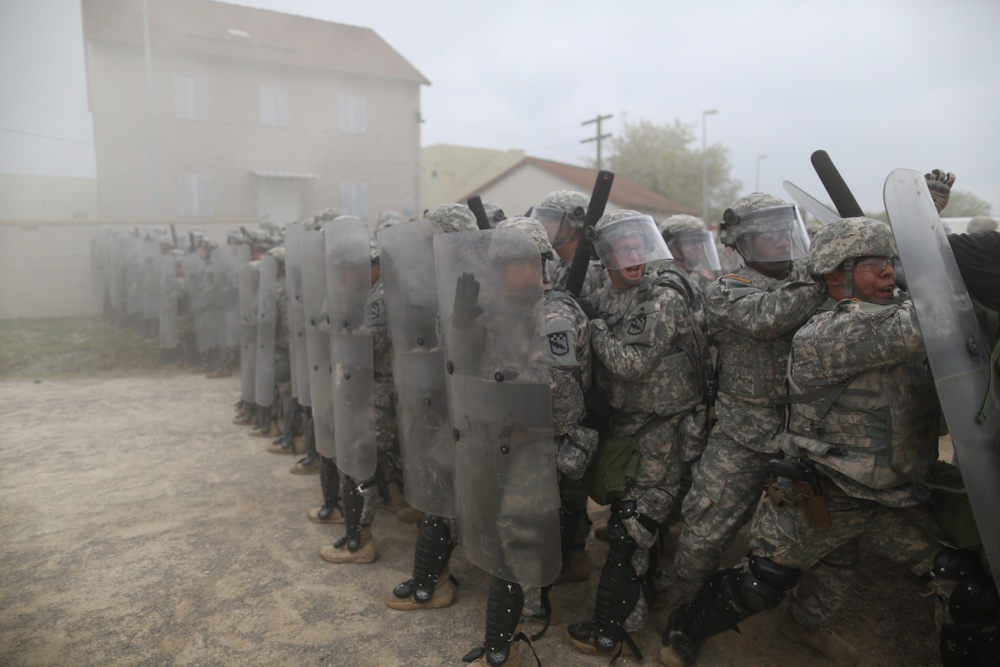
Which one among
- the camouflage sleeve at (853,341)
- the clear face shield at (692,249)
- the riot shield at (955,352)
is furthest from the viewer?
the clear face shield at (692,249)

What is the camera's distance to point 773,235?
10.8 ft

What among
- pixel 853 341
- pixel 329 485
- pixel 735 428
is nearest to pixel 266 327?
pixel 329 485

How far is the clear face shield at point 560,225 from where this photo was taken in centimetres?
429

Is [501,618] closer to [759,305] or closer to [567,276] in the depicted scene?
[759,305]

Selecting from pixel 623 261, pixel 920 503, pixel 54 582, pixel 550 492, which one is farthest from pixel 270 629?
pixel 920 503

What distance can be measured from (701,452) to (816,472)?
0.74 meters

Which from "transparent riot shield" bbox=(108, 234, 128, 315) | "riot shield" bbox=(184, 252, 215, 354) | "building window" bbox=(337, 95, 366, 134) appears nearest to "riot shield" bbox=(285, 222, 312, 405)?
"riot shield" bbox=(184, 252, 215, 354)

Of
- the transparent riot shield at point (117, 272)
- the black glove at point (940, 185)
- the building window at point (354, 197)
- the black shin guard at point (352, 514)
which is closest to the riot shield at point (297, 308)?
the black shin guard at point (352, 514)

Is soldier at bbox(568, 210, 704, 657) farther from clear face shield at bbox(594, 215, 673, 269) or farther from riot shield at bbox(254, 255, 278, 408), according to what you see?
riot shield at bbox(254, 255, 278, 408)

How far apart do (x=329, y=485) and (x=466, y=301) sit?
2.48 meters

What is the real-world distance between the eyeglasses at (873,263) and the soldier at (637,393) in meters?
0.87

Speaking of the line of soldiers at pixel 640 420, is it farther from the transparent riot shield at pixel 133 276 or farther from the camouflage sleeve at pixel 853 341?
the transparent riot shield at pixel 133 276

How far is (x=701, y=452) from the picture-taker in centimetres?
324

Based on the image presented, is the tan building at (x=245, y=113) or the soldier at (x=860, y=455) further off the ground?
the tan building at (x=245, y=113)
